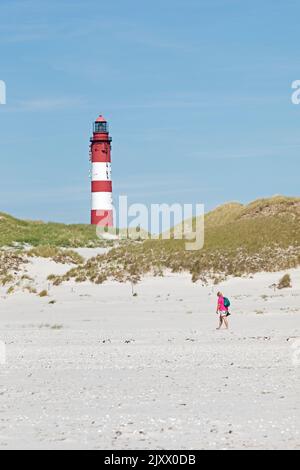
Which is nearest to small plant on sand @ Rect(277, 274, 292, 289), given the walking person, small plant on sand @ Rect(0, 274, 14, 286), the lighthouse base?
the walking person

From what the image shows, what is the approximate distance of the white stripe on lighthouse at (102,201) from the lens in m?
59.1

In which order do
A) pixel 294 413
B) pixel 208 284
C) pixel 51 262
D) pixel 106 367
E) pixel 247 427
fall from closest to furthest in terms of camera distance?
1. pixel 247 427
2. pixel 294 413
3. pixel 106 367
4. pixel 208 284
5. pixel 51 262

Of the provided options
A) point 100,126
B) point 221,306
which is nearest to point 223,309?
point 221,306

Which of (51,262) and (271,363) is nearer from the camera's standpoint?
(271,363)

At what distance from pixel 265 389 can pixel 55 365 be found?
16.5ft

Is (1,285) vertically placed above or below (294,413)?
above

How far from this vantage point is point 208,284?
34.8 metres

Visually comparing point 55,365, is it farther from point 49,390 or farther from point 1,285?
point 1,285

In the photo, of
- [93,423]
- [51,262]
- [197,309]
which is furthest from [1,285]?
[93,423]

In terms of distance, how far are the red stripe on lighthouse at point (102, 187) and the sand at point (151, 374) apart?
27.4 meters

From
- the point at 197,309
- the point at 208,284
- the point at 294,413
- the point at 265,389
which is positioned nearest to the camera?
the point at 294,413

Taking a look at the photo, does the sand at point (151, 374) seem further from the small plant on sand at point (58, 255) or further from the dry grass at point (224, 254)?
the small plant on sand at point (58, 255)

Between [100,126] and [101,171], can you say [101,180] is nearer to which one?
[101,171]

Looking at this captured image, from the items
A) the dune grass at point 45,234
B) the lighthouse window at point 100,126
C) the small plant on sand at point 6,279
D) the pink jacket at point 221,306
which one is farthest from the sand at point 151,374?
the lighthouse window at point 100,126
